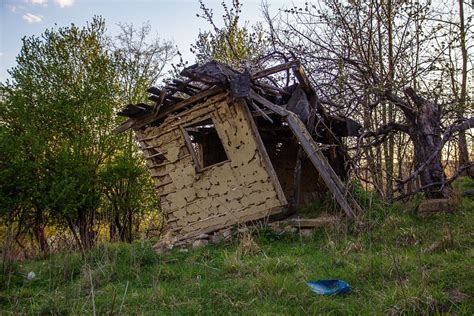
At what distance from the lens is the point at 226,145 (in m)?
7.92

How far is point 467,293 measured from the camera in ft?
11.5

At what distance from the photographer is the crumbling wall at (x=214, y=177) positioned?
24.9 feet

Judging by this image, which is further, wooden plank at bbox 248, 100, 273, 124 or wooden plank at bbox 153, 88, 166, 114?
wooden plank at bbox 153, 88, 166, 114

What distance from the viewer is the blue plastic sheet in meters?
3.90

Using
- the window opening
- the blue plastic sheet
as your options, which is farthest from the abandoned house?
the blue plastic sheet

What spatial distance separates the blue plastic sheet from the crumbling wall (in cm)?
324

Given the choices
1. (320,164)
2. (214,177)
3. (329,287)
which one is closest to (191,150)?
(214,177)

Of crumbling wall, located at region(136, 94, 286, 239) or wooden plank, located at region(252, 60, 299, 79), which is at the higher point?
wooden plank, located at region(252, 60, 299, 79)

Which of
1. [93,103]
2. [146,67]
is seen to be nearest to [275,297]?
[93,103]

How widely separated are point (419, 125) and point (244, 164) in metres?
3.40

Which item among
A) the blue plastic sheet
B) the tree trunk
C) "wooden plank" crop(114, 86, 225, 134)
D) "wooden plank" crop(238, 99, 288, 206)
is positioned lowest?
the blue plastic sheet

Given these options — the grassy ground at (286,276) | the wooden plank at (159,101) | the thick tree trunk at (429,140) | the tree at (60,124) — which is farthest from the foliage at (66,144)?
the thick tree trunk at (429,140)

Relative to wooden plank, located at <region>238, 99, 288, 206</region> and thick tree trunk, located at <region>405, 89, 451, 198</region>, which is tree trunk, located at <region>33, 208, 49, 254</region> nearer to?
wooden plank, located at <region>238, 99, 288, 206</region>

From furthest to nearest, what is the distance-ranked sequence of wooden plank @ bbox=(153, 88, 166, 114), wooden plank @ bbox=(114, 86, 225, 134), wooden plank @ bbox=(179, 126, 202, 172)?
wooden plank @ bbox=(179, 126, 202, 172)
wooden plank @ bbox=(114, 86, 225, 134)
wooden plank @ bbox=(153, 88, 166, 114)
